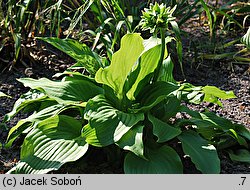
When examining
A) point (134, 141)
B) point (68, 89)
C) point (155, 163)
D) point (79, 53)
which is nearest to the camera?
point (134, 141)

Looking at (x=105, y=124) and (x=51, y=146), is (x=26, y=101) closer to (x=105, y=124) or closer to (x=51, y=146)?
(x=51, y=146)

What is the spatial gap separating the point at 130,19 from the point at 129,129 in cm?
129

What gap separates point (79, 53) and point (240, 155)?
3.50ft

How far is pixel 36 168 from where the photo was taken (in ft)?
8.71

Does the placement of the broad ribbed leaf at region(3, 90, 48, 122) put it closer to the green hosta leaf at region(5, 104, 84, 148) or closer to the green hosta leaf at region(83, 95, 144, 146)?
the green hosta leaf at region(5, 104, 84, 148)

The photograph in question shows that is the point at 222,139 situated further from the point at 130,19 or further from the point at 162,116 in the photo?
the point at 130,19

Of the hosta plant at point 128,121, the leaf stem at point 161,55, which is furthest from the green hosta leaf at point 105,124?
the leaf stem at point 161,55

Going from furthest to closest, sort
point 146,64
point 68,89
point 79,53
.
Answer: point 79,53, point 68,89, point 146,64

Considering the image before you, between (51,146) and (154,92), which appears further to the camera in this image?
(154,92)

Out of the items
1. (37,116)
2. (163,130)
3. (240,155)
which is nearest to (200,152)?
(163,130)

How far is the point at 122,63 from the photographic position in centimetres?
277
